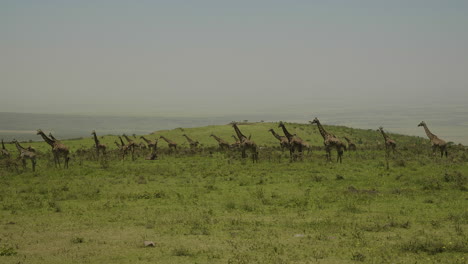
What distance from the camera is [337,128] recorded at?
6356 centimetres

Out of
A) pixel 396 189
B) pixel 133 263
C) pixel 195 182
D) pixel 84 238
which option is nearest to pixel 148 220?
pixel 84 238

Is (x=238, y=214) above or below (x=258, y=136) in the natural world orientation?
below

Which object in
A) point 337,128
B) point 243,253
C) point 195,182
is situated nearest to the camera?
point 243,253

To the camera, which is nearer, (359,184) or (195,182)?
(359,184)

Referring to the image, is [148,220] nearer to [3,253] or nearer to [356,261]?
[3,253]

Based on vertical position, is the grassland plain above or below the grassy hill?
below

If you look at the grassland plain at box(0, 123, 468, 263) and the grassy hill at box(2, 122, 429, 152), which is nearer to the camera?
the grassland plain at box(0, 123, 468, 263)

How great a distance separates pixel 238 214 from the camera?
16.6 metres

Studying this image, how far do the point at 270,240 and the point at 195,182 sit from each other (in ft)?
39.3

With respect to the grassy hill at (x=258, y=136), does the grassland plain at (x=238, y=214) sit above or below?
below

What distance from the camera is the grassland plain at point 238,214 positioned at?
11680 mm

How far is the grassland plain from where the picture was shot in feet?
38.3

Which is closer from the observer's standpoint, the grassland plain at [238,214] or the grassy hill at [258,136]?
the grassland plain at [238,214]

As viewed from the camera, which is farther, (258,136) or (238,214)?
(258,136)
